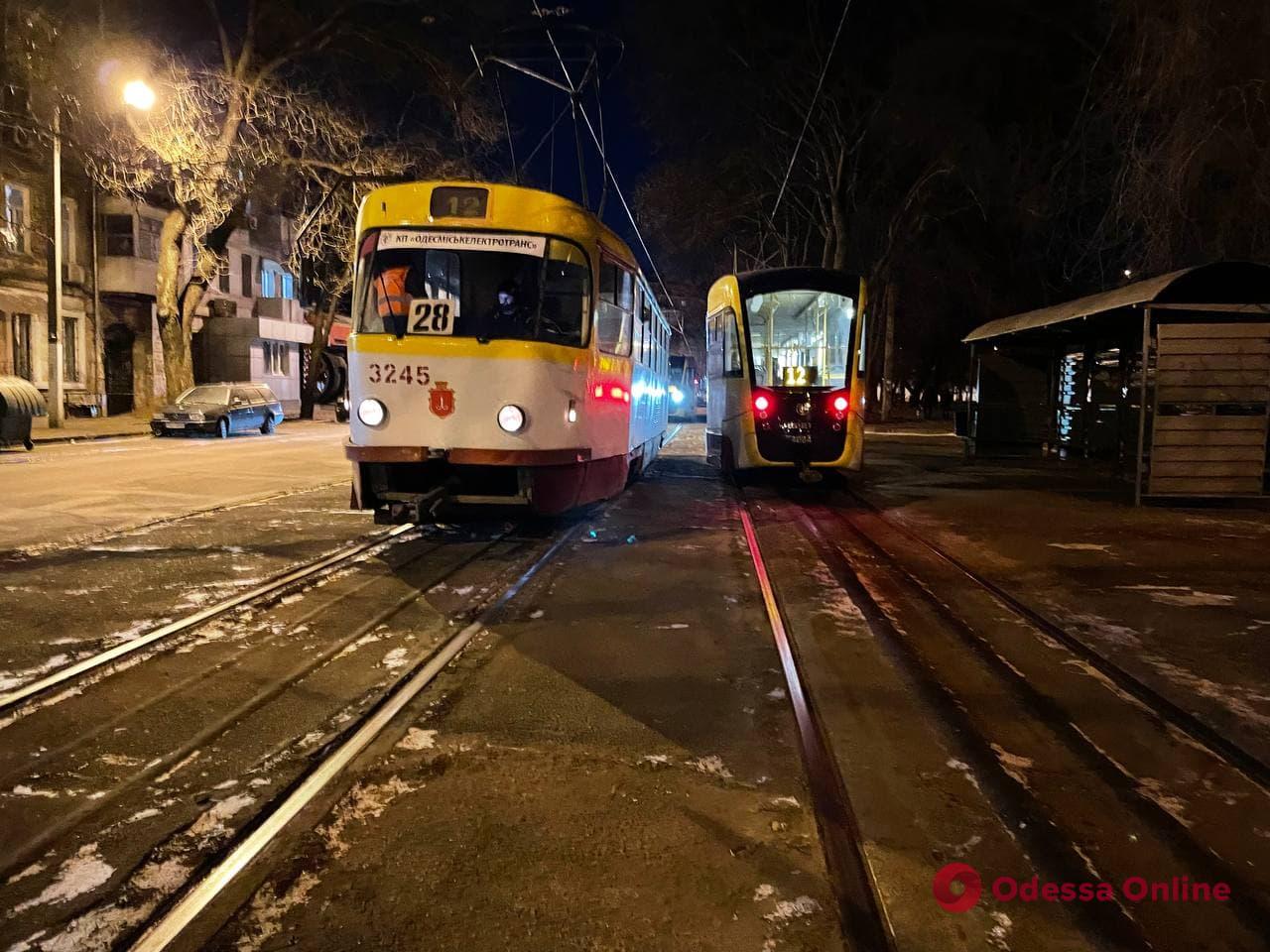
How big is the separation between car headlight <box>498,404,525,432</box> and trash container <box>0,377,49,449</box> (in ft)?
55.3

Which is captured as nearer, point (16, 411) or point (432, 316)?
point (432, 316)

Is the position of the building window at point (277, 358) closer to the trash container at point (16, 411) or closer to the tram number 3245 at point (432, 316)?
the trash container at point (16, 411)

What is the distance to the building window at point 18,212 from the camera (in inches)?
1136

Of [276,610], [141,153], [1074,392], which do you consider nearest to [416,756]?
[276,610]

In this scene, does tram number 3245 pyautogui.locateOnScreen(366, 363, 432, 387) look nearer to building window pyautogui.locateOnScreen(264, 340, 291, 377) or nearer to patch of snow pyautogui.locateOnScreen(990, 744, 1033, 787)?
patch of snow pyautogui.locateOnScreen(990, 744, 1033, 787)

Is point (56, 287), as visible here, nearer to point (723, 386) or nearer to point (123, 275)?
point (123, 275)

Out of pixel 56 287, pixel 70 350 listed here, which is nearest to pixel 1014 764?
pixel 56 287

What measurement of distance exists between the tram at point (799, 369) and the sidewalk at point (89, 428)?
59.2ft

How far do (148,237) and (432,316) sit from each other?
101ft

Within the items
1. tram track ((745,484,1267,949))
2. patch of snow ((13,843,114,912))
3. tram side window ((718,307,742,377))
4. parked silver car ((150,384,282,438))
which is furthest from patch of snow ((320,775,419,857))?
parked silver car ((150,384,282,438))

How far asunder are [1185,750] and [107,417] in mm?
36514

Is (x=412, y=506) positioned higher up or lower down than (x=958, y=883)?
higher up

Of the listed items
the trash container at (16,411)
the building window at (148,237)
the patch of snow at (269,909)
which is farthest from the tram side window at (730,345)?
the building window at (148,237)

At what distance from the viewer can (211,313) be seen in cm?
3844
